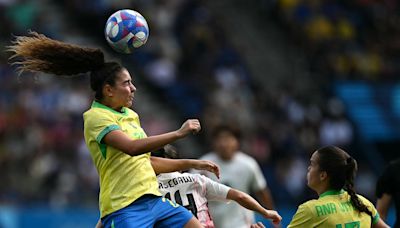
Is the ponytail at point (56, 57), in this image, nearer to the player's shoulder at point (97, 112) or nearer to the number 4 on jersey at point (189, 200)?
the player's shoulder at point (97, 112)

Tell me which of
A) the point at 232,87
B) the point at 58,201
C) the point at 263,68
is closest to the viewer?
the point at 58,201

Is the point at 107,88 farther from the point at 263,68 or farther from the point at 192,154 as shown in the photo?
the point at 263,68

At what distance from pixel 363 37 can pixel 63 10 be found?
237 inches

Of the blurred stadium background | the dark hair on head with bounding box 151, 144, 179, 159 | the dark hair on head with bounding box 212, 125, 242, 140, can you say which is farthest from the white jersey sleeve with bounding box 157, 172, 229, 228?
the blurred stadium background

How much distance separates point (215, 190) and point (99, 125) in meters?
1.17

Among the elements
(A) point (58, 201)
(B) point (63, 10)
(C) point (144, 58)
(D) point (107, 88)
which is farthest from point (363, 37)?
(D) point (107, 88)

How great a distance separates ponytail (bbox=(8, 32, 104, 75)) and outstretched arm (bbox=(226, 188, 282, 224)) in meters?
1.37

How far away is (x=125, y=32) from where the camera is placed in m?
7.70

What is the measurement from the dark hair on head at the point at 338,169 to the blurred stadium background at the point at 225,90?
27.6 ft

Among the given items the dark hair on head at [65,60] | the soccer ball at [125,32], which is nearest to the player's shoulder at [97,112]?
the dark hair on head at [65,60]

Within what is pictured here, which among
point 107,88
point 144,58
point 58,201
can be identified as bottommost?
point 58,201

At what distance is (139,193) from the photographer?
704 cm

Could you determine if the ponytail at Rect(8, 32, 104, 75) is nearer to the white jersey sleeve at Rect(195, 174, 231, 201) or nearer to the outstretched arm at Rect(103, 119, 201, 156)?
the outstretched arm at Rect(103, 119, 201, 156)

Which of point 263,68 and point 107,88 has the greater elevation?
point 107,88
